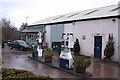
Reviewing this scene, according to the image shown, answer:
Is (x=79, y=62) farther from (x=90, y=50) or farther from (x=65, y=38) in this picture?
(x=90, y=50)

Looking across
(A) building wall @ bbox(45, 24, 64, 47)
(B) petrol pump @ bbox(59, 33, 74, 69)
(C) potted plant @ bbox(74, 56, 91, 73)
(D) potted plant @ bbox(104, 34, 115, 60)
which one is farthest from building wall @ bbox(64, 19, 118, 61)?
(C) potted plant @ bbox(74, 56, 91, 73)

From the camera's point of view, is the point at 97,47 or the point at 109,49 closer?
the point at 109,49

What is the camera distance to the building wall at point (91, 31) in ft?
68.2

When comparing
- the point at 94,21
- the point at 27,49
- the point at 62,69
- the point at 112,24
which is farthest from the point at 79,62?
the point at 27,49

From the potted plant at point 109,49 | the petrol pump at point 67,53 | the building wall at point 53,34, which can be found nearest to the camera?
the petrol pump at point 67,53

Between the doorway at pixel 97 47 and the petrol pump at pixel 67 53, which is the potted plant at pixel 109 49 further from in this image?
the petrol pump at pixel 67 53

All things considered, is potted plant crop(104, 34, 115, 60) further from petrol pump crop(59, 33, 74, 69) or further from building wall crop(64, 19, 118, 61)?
petrol pump crop(59, 33, 74, 69)

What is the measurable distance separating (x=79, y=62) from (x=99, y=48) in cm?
897

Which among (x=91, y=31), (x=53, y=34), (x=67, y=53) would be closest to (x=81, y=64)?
(x=67, y=53)

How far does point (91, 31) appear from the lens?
78.0 ft

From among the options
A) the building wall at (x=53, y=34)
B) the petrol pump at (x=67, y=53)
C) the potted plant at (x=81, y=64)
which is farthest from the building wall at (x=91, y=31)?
the potted plant at (x=81, y=64)

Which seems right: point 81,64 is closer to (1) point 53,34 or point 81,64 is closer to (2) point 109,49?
(2) point 109,49

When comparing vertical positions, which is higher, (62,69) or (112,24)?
(112,24)

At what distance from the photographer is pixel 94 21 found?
919 inches
